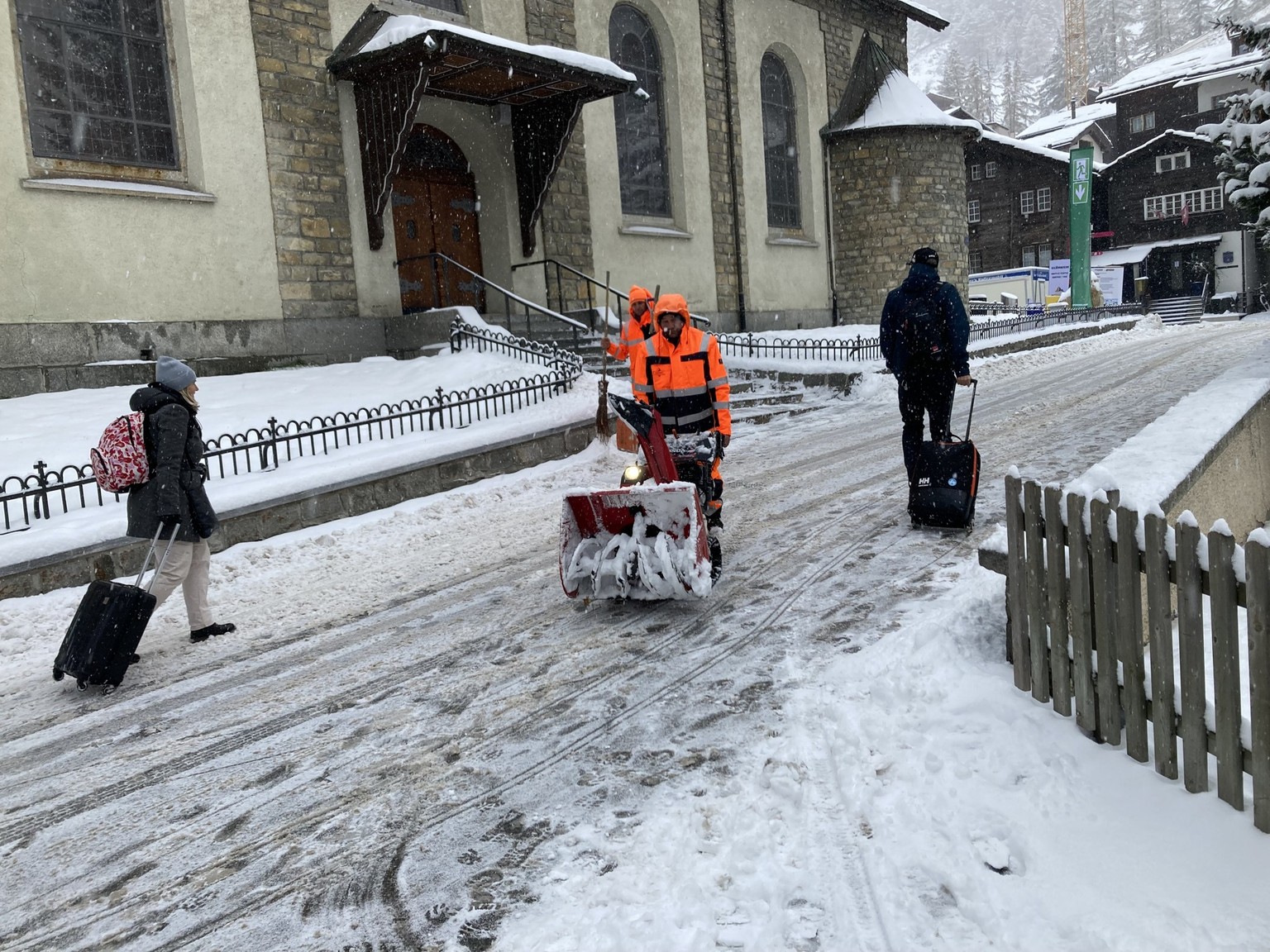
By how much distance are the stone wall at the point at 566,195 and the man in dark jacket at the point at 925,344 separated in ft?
34.2

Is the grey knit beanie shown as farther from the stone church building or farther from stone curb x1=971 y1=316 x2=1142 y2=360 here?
stone curb x1=971 y1=316 x2=1142 y2=360

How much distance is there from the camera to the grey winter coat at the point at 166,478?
5.23 meters

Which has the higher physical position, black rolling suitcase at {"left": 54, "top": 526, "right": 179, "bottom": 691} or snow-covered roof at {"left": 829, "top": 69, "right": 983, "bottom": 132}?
snow-covered roof at {"left": 829, "top": 69, "right": 983, "bottom": 132}

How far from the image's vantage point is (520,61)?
505 inches

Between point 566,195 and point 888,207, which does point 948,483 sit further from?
point 888,207

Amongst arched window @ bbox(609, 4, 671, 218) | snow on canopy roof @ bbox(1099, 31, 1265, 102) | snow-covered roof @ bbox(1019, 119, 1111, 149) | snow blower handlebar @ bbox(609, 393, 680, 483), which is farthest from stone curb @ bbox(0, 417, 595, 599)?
snow on canopy roof @ bbox(1099, 31, 1265, 102)

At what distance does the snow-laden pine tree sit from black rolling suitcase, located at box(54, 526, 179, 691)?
12.4 metres

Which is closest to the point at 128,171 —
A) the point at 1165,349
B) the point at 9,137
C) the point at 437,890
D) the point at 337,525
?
the point at 9,137

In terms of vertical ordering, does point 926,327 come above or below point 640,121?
below

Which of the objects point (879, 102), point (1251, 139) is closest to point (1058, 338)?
point (879, 102)

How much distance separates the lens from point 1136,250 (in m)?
44.8

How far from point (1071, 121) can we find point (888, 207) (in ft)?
134

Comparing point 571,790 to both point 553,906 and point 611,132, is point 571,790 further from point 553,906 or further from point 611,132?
point 611,132

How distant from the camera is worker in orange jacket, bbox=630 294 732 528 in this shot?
5730 mm
